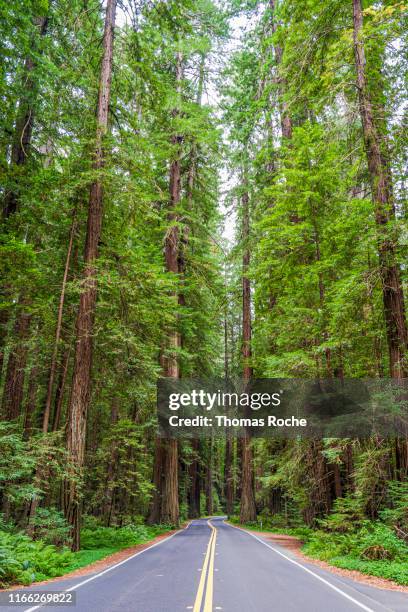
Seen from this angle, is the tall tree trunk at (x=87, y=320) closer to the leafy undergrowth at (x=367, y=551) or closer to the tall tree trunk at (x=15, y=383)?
the tall tree trunk at (x=15, y=383)

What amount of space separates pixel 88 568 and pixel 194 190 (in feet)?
67.4

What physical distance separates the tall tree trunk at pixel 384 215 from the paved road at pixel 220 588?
4876mm

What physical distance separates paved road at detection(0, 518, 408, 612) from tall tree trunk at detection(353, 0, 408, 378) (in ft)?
16.0

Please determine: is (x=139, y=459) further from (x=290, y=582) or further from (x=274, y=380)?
(x=290, y=582)

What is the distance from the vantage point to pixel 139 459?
2519 centimetres

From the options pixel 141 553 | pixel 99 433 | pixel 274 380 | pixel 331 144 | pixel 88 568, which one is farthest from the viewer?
pixel 99 433

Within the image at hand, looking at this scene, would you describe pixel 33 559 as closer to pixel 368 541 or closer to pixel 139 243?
pixel 368 541

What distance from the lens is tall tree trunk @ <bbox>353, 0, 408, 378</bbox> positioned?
10.4m

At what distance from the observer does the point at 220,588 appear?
25.4 feet

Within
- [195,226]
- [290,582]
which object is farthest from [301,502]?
[195,226]

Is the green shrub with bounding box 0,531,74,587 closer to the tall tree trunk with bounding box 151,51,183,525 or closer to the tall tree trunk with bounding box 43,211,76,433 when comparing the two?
the tall tree trunk with bounding box 43,211,76,433

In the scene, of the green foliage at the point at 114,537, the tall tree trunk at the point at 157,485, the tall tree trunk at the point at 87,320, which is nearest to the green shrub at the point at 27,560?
the tall tree trunk at the point at 87,320

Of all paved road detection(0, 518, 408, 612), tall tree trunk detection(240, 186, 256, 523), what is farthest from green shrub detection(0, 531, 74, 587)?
tall tree trunk detection(240, 186, 256, 523)

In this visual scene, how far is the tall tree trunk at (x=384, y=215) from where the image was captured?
10.4m
